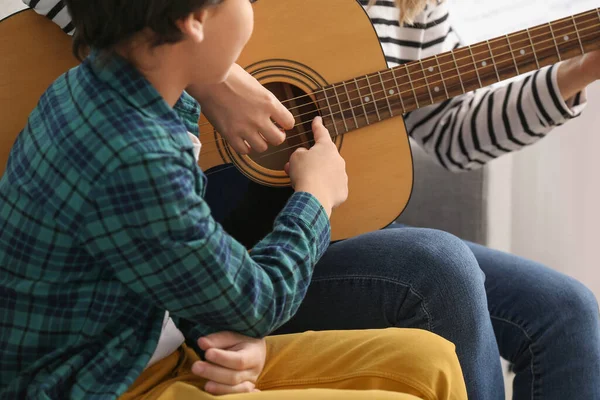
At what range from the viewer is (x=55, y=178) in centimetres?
65

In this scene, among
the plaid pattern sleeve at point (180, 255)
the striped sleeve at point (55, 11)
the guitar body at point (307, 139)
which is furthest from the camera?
the guitar body at point (307, 139)

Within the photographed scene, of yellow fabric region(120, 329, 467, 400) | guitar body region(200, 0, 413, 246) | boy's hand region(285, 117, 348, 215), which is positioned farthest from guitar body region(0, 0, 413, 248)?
yellow fabric region(120, 329, 467, 400)

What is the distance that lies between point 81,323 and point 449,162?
0.78 m

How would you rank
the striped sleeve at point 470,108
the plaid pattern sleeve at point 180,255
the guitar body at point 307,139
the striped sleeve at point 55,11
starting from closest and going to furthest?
the plaid pattern sleeve at point 180,255 < the striped sleeve at point 55,11 < the guitar body at point 307,139 < the striped sleeve at point 470,108

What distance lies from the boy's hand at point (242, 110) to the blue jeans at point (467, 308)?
0.20 metres

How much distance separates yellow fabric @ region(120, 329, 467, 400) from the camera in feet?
2.50

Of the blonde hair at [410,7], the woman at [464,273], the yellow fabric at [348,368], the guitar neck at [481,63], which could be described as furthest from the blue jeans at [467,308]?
the blonde hair at [410,7]

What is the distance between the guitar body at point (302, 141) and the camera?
103 centimetres

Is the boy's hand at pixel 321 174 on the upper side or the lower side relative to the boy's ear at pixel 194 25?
lower

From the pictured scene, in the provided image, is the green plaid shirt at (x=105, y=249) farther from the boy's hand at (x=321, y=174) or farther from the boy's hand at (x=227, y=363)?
the boy's hand at (x=321, y=174)

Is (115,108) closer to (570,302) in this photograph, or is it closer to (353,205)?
(353,205)

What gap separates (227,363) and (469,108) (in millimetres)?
717

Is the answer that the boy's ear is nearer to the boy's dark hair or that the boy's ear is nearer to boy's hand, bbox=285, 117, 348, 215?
the boy's dark hair

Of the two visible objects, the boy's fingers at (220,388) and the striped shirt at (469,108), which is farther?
the striped shirt at (469,108)
